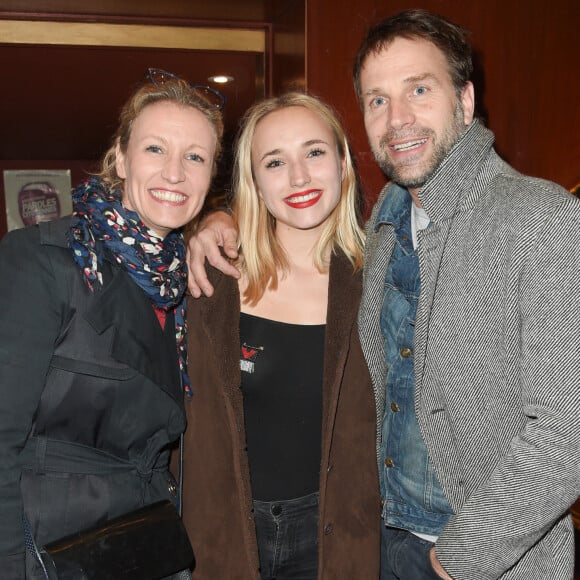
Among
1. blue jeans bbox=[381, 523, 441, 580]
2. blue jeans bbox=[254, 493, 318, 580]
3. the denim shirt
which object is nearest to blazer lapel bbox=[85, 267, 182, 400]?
blue jeans bbox=[254, 493, 318, 580]

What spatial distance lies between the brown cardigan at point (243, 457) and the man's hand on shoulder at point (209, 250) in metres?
0.06

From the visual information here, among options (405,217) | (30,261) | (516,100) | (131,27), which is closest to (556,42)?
(516,100)

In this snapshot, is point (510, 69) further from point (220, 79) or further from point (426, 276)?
point (426, 276)

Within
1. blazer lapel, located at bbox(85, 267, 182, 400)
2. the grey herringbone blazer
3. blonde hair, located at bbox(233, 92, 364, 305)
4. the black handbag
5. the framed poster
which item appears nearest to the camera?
the grey herringbone blazer

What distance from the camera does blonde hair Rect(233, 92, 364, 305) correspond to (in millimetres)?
2213

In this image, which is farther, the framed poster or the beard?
the framed poster

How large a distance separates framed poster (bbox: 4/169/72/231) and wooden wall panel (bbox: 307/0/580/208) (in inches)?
165

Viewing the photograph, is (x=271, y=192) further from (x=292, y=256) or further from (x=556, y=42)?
(x=556, y=42)

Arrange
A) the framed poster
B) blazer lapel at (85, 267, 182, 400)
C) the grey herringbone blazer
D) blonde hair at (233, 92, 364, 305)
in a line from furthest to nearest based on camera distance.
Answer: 1. the framed poster
2. blonde hair at (233, 92, 364, 305)
3. blazer lapel at (85, 267, 182, 400)
4. the grey herringbone blazer

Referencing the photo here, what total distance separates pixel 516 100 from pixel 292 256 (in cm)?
136

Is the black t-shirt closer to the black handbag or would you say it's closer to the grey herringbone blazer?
the black handbag

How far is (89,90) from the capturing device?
3.95 metres

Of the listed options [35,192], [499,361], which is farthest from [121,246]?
[35,192]

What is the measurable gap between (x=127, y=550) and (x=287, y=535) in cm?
57
